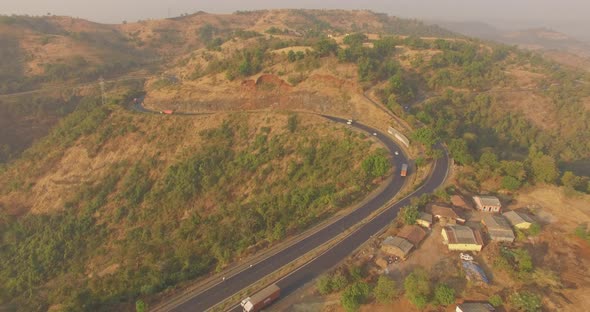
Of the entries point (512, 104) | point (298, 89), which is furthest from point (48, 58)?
point (512, 104)

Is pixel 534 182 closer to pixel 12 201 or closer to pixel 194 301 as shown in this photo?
pixel 194 301

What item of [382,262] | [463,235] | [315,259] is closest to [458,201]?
[463,235]

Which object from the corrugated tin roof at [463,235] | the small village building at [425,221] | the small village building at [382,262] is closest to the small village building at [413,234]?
the small village building at [425,221]

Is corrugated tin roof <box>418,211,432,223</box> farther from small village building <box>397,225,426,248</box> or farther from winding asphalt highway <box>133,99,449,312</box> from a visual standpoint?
winding asphalt highway <box>133,99,449,312</box>

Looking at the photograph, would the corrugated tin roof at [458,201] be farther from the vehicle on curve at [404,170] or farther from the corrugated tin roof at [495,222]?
the vehicle on curve at [404,170]

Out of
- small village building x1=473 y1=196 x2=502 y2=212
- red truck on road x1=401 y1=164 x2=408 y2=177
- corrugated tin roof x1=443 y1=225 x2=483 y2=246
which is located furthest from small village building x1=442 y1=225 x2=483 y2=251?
red truck on road x1=401 y1=164 x2=408 y2=177

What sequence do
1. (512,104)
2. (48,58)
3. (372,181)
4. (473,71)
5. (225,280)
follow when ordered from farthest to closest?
(48,58), (473,71), (512,104), (372,181), (225,280)

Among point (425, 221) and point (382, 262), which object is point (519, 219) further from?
point (382, 262)
